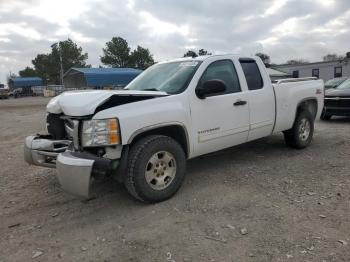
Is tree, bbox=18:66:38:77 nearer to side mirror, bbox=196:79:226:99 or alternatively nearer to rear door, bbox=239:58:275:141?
rear door, bbox=239:58:275:141

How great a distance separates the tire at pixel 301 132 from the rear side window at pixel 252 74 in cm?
137

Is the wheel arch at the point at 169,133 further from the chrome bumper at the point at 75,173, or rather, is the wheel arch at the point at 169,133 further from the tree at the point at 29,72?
the tree at the point at 29,72

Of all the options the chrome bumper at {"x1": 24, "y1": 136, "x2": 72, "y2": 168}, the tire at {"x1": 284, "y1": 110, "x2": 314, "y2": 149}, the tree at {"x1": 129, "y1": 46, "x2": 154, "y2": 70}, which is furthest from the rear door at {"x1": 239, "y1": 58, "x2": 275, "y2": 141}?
the tree at {"x1": 129, "y1": 46, "x2": 154, "y2": 70}

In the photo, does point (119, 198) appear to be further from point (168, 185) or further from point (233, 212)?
point (233, 212)

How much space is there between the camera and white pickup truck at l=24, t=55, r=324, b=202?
420 cm

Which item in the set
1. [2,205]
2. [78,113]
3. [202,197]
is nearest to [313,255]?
[202,197]

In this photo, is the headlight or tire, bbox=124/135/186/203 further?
tire, bbox=124/135/186/203

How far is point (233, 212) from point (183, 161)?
3.05 feet

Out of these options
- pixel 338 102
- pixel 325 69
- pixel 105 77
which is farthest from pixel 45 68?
pixel 338 102

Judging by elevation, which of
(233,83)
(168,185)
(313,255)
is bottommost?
(313,255)

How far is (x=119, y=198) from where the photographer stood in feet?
16.1

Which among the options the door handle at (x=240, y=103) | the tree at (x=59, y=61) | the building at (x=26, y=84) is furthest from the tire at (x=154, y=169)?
the tree at (x=59, y=61)

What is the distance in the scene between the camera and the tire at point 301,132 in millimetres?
7027

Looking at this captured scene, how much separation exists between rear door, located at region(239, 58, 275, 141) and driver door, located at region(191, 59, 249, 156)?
177mm
